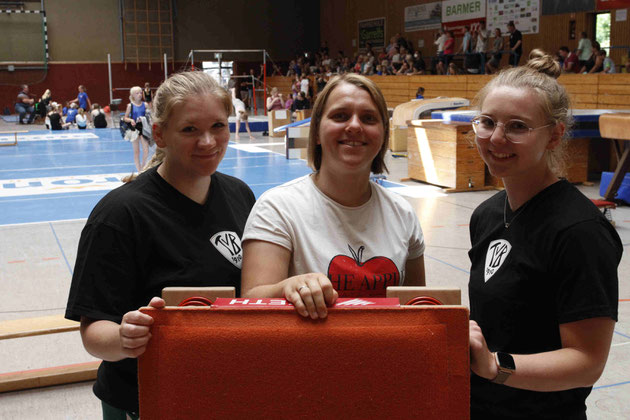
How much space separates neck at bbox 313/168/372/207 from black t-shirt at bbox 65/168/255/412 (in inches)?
13.3

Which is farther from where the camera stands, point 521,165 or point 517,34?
point 517,34

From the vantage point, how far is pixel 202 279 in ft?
5.93

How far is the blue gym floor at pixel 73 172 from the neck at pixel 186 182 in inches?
271

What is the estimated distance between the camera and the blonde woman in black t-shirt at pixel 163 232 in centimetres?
169

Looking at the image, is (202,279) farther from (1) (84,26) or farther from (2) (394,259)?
(1) (84,26)

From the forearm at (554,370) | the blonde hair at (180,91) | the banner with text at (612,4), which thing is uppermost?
the banner with text at (612,4)

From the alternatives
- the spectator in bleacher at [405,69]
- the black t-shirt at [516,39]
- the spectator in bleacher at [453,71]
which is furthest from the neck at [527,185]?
the spectator in bleacher at [405,69]

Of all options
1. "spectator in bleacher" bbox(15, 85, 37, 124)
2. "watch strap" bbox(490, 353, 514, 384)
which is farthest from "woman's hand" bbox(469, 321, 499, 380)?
"spectator in bleacher" bbox(15, 85, 37, 124)

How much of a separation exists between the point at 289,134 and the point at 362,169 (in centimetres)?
1337

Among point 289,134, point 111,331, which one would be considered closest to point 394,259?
point 111,331

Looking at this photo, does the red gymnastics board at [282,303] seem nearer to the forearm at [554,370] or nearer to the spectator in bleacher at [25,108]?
the forearm at [554,370]

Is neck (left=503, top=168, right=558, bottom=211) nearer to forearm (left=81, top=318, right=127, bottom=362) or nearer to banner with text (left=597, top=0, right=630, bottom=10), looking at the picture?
forearm (left=81, top=318, right=127, bottom=362)

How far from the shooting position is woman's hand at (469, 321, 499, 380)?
1280mm

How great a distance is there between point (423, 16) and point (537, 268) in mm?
26132
